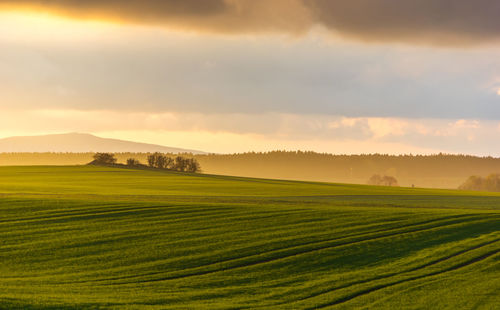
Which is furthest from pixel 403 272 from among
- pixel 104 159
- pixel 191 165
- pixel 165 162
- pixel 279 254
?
pixel 104 159

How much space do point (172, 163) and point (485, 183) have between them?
77.3 metres

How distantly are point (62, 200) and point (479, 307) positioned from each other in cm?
3687

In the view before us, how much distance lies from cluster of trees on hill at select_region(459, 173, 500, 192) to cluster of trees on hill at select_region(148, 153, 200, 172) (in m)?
69.6

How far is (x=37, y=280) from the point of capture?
2708cm

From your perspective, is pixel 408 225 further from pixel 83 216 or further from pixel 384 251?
pixel 83 216

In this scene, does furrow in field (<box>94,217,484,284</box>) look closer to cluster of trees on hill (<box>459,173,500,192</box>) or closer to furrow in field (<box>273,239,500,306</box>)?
furrow in field (<box>273,239,500,306</box>)

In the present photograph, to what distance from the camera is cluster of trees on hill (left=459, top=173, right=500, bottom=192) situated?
5694 inches

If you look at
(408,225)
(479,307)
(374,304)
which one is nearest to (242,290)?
(374,304)

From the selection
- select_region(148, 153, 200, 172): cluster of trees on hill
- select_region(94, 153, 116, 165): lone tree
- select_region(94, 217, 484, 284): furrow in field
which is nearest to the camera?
select_region(94, 217, 484, 284): furrow in field

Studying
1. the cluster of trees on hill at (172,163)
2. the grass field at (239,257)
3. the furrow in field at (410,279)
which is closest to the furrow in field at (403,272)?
the grass field at (239,257)

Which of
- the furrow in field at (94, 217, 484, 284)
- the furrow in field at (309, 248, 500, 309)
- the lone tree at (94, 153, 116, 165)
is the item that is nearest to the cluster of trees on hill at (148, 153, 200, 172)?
the lone tree at (94, 153, 116, 165)

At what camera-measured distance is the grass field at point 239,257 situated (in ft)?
77.8

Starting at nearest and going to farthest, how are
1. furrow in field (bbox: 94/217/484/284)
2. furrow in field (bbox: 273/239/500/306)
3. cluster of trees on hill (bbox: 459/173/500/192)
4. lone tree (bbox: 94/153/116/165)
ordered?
furrow in field (bbox: 273/239/500/306) < furrow in field (bbox: 94/217/484/284) < lone tree (bbox: 94/153/116/165) < cluster of trees on hill (bbox: 459/173/500/192)

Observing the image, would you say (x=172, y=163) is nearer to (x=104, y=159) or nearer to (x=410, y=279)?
(x=104, y=159)
